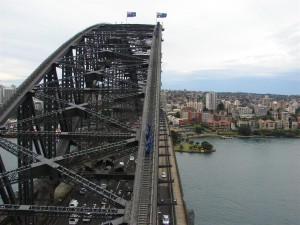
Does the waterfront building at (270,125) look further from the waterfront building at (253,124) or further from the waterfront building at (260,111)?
the waterfront building at (260,111)

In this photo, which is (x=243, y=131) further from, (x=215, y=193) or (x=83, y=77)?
(x=83, y=77)

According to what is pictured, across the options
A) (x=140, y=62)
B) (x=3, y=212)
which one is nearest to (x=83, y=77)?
(x=140, y=62)

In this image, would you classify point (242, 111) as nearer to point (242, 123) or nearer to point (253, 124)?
point (253, 124)

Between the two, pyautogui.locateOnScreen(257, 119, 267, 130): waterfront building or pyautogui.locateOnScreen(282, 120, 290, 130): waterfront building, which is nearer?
pyautogui.locateOnScreen(257, 119, 267, 130): waterfront building

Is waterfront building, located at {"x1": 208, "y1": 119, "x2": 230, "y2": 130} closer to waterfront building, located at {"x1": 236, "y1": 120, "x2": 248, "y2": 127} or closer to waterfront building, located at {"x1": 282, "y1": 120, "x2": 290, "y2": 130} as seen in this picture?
waterfront building, located at {"x1": 236, "y1": 120, "x2": 248, "y2": 127}

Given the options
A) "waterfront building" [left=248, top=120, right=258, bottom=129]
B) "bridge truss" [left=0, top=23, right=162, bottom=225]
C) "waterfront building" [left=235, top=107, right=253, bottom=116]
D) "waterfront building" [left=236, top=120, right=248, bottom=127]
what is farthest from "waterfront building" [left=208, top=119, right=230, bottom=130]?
"bridge truss" [left=0, top=23, right=162, bottom=225]

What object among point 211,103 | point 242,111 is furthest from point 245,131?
point 211,103
